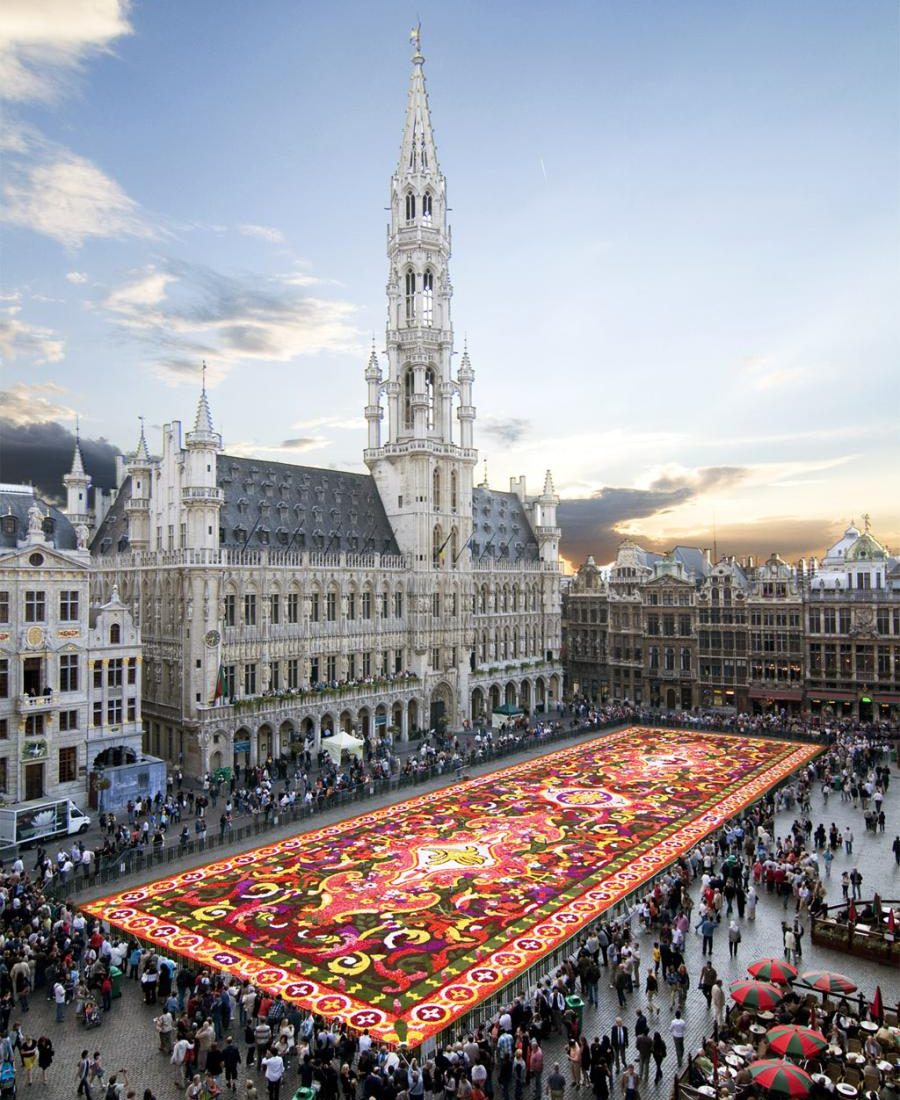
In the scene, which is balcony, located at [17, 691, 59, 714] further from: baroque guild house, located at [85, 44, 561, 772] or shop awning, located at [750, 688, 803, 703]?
shop awning, located at [750, 688, 803, 703]

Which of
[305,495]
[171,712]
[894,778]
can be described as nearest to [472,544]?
[305,495]

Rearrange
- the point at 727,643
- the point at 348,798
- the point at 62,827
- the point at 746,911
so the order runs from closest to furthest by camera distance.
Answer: the point at 746,911, the point at 62,827, the point at 348,798, the point at 727,643

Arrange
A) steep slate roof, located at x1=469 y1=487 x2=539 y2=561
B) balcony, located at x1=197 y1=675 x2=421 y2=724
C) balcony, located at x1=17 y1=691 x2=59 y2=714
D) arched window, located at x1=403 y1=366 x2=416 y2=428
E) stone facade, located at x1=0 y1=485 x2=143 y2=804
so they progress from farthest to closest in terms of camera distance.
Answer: steep slate roof, located at x1=469 y1=487 x2=539 y2=561
arched window, located at x1=403 y1=366 x2=416 y2=428
balcony, located at x1=197 y1=675 x2=421 y2=724
stone facade, located at x1=0 y1=485 x2=143 y2=804
balcony, located at x1=17 y1=691 x2=59 y2=714

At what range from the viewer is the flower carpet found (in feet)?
85.3

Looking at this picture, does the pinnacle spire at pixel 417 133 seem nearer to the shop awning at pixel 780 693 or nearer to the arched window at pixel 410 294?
the arched window at pixel 410 294

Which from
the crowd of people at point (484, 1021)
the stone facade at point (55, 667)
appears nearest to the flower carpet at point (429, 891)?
the crowd of people at point (484, 1021)

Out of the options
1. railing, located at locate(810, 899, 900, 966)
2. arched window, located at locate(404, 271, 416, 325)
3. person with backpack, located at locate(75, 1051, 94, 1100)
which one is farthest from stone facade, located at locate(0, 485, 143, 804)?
arched window, located at locate(404, 271, 416, 325)

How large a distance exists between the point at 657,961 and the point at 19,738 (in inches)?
1319

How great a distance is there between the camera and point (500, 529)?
296ft

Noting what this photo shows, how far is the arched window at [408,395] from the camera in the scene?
7850cm

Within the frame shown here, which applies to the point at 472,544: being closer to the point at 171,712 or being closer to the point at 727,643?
the point at 727,643

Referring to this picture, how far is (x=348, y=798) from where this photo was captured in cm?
4628

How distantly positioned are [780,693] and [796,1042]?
203 ft

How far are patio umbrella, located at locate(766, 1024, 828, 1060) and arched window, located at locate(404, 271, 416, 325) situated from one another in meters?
69.5
